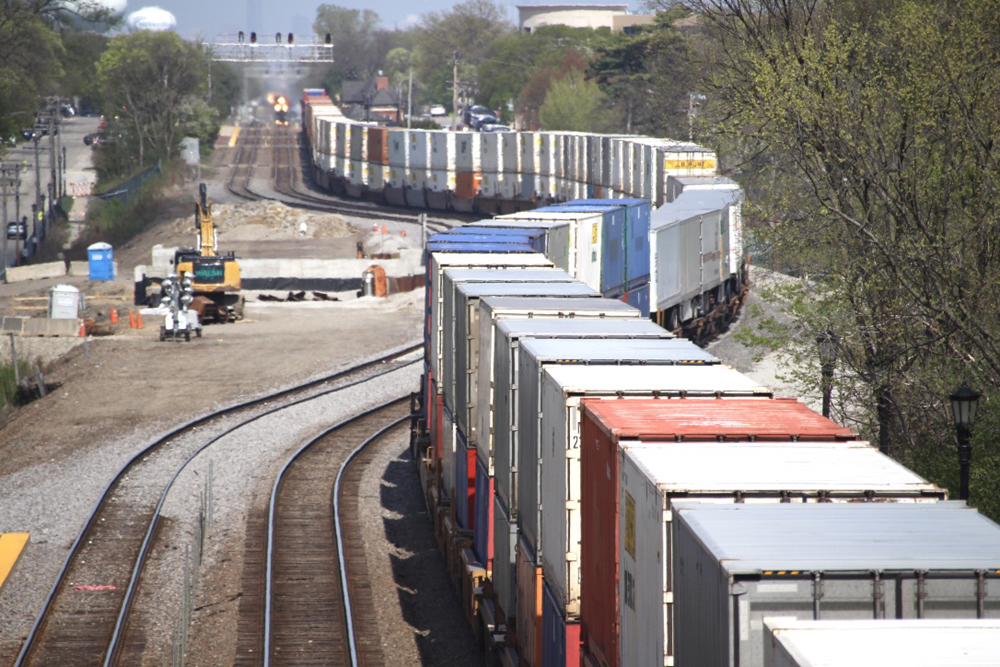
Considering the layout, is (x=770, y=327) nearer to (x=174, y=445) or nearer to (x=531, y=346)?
(x=531, y=346)

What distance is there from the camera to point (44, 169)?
101 meters

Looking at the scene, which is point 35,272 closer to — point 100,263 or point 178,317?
point 100,263

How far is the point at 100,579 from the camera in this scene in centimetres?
1873

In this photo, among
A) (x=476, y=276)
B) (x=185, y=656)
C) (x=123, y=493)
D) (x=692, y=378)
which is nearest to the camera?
(x=692, y=378)

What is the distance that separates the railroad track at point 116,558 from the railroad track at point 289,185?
40.4 metres

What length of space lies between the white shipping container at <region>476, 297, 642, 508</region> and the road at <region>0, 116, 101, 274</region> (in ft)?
192

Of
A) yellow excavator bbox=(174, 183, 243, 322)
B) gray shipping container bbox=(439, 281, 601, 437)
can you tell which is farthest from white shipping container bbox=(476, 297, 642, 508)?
yellow excavator bbox=(174, 183, 243, 322)

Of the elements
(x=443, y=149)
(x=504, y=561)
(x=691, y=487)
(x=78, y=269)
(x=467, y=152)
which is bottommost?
(x=504, y=561)

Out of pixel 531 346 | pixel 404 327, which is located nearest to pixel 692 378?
pixel 531 346

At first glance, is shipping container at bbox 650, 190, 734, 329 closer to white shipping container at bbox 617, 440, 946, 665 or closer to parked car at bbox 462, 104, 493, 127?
white shipping container at bbox 617, 440, 946, 665

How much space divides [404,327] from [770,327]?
25864mm

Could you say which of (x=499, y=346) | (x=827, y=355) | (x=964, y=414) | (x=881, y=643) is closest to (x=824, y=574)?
(x=881, y=643)

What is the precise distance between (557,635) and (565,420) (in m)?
2.12

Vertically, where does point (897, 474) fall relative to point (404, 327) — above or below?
above
